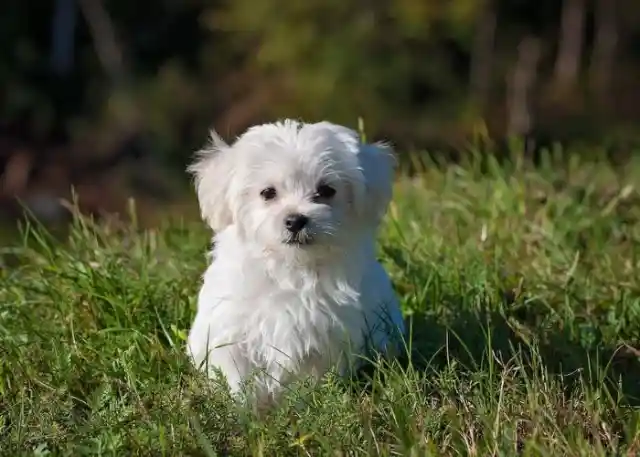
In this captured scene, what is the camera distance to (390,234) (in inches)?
229

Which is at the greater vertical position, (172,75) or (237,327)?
(237,327)

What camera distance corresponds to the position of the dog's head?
151 inches

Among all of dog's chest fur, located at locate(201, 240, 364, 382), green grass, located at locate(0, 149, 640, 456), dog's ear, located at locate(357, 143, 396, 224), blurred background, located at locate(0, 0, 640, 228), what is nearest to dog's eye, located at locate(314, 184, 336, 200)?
dog's ear, located at locate(357, 143, 396, 224)

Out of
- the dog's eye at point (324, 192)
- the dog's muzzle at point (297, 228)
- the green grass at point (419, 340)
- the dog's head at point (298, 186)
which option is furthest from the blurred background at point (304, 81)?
the dog's muzzle at point (297, 228)

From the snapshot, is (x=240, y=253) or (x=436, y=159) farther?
(x=436, y=159)

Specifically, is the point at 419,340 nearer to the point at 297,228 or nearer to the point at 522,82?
the point at 297,228

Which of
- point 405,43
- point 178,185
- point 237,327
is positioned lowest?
point 178,185

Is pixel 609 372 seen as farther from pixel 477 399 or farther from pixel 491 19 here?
pixel 491 19

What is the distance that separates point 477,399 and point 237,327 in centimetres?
89

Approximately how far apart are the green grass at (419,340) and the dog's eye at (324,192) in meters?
0.67

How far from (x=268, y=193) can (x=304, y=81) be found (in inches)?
556

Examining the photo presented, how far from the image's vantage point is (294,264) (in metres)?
3.91

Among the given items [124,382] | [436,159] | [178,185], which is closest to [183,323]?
[124,382]

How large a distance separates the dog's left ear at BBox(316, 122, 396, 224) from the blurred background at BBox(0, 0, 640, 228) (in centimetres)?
1130
